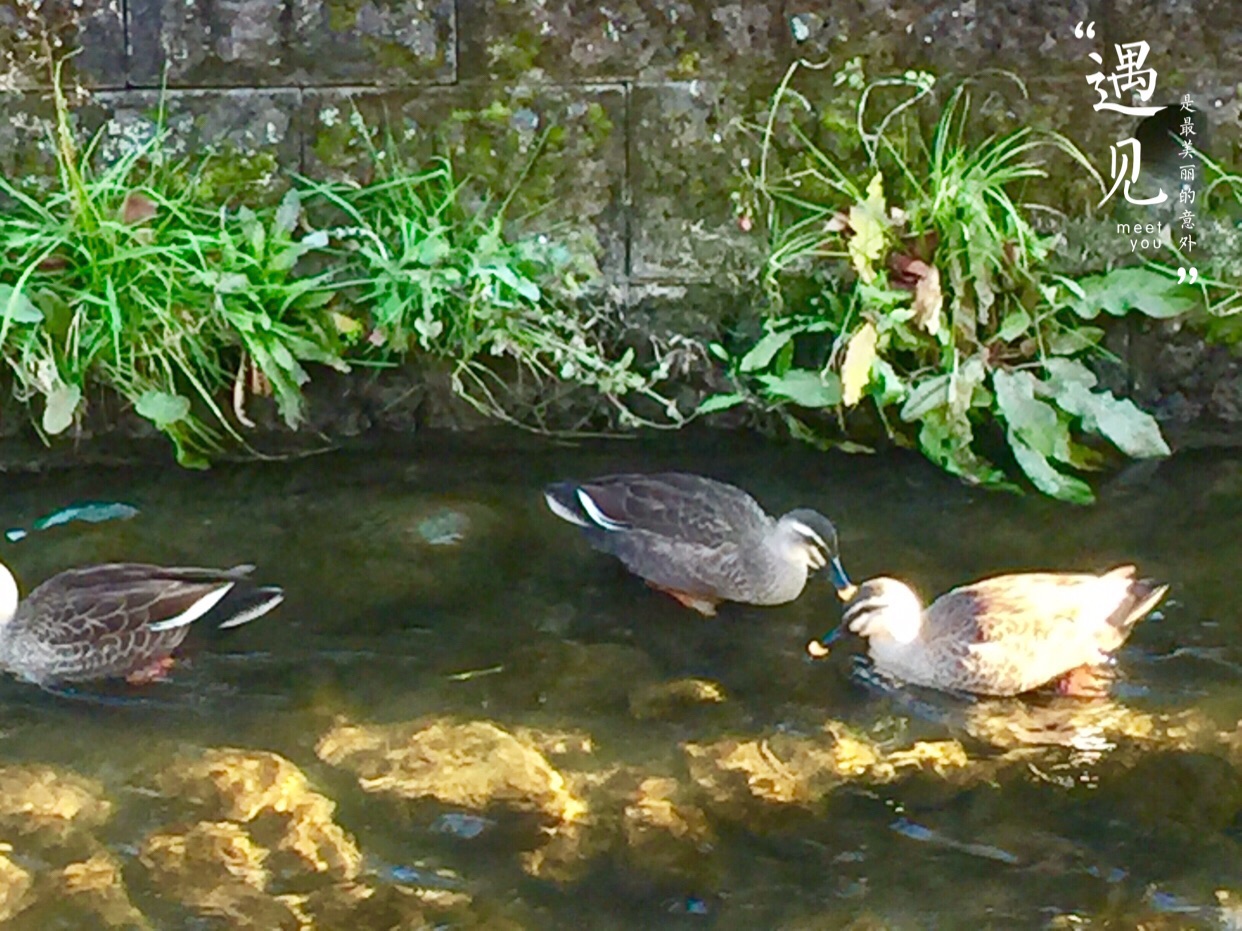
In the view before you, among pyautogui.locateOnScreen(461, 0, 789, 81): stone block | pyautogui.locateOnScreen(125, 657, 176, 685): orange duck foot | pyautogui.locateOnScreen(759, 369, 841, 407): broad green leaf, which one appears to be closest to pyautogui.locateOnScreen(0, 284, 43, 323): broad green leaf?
pyautogui.locateOnScreen(125, 657, 176, 685): orange duck foot

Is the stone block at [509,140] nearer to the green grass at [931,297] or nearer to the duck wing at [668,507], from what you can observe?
the green grass at [931,297]

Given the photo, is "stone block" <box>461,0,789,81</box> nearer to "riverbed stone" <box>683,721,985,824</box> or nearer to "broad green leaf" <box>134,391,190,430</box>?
"broad green leaf" <box>134,391,190,430</box>

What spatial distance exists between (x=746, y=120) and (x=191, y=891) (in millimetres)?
2922

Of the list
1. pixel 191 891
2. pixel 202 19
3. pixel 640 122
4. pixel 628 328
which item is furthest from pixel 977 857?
pixel 202 19

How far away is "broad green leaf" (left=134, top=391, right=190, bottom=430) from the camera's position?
440 centimetres

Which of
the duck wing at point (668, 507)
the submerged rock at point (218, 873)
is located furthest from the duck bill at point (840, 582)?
the submerged rock at point (218, 873)

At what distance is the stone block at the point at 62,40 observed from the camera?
4.52 metres

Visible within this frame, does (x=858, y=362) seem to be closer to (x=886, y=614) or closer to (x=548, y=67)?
(x=886, y=614)

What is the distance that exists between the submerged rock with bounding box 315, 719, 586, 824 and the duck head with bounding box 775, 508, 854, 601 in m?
0.98

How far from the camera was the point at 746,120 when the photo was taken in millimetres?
4684

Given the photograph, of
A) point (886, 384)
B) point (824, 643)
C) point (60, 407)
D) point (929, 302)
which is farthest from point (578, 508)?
point (60, 407)

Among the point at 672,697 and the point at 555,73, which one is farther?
the point at 555,73

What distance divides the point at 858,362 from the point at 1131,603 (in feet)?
3.86

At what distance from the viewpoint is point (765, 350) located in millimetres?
4609
